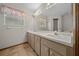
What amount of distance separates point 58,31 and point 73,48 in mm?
574

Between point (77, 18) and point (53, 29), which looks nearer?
point (77, 18)

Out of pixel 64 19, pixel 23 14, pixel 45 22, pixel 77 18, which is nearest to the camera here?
pixel 77 18

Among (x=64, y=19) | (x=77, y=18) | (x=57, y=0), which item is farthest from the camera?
(x=64, y=19)

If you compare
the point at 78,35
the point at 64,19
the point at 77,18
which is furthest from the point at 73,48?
the point at 64,19

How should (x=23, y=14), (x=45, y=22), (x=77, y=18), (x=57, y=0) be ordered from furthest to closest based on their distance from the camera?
(x=23, y=14) → (x=45, y=22) → (x=57, y=0) → (x=77, y=18)

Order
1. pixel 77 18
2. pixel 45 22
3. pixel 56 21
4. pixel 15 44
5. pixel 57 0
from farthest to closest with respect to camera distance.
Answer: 1. pixel 15 44
2. pixel 45 22
3. pixel 56 21
4. pixel 57 0
5. pixel 77 18

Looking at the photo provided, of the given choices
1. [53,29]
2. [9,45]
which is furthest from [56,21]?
[9,45]

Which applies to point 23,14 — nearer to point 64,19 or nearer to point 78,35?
point 64,19

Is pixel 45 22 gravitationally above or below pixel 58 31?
above

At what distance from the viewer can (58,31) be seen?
1.29 metres

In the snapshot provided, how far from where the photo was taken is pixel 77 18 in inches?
28.6

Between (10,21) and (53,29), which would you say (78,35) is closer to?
(53,29)

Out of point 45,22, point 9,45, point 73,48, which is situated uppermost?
point 45,22

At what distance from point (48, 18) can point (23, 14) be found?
0.56 m
